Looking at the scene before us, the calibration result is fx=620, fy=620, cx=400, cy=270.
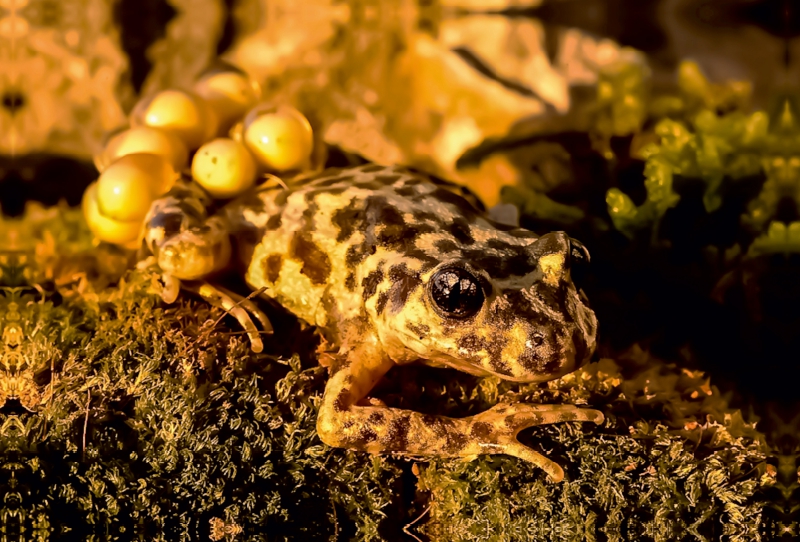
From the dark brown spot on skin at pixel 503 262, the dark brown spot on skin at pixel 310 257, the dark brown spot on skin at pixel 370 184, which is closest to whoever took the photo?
the dark brown spot on skin at pixel 503 262

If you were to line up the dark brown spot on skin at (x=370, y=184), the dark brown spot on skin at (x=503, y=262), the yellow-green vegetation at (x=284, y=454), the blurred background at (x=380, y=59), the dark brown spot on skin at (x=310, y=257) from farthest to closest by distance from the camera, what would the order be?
1. the blurred background at (x=380, y=59)
2. the dark brown spot on skin at (x=370, y=184)
3. the dark brown spot on skin at (x=310, y=257)
4. the dark brown spot on skin at (x=503, y=262)
5. the yellow-green vegetation at (x=284, y=454)

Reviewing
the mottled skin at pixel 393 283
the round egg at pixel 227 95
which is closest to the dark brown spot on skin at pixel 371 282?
the mottled skin at pixel 393 283

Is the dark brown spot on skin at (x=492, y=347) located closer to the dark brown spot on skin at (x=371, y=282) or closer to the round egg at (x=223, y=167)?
the dark brown spot on skin at (x=371, y=282)

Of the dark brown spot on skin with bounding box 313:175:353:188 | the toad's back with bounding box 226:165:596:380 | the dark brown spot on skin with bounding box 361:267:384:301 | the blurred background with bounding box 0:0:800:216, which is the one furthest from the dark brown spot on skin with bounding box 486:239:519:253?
the blurred background with bounding box 0:0:800:216

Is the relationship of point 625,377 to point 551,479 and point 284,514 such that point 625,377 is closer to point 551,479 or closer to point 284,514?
point 551,479

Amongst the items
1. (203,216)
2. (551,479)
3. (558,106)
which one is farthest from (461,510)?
(558,106)

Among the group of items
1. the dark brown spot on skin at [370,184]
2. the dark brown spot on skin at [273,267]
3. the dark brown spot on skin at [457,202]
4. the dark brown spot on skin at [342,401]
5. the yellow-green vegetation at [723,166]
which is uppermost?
the yellow-green vegetation at [723,166]
